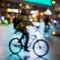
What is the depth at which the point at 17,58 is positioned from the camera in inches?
415

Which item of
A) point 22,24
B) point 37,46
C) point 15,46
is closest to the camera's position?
point 22,24

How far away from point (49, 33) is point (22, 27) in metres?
12.0

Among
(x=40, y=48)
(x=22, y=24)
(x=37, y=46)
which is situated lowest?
(x=40, y=48)

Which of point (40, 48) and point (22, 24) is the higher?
point (22, 24)

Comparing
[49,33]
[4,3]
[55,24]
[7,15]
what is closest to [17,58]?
[49,33]

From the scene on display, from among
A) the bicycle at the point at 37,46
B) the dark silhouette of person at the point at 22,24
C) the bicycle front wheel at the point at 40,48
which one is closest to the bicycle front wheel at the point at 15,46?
the bicycle at the point at 37,46

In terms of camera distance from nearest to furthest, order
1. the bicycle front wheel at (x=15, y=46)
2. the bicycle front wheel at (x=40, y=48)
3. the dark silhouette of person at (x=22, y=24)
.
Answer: the dark silhouette of person at (x=22, y=24), the bicycle front wheel at (x=40, y=48), the bicycle front wheel at (x=15, y=46)

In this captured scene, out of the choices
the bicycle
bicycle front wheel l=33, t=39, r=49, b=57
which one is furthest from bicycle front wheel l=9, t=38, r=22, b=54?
bicycle front wheel l=33, t=39, r=49, b=57

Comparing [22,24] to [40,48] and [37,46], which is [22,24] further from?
[40,48]

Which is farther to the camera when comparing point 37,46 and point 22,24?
point 37,46

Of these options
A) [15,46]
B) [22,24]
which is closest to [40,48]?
[15,46]

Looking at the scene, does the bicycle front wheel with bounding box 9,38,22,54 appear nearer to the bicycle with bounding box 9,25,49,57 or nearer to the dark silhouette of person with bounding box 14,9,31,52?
the bicycle with bounding box 9,25,49,57

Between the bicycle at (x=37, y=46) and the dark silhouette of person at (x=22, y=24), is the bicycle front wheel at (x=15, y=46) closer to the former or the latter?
the bicycle at (x=37, y=46)

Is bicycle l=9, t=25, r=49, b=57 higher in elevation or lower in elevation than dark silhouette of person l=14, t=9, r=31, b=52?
lower
